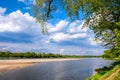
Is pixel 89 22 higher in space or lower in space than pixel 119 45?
higher

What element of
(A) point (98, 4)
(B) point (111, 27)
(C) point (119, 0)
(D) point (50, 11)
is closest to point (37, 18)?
(D) point (50, 11)

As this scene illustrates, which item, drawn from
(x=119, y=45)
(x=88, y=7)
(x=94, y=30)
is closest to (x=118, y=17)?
(x=94, y=30)

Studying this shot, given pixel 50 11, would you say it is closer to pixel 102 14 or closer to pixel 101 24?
pixel 102 14

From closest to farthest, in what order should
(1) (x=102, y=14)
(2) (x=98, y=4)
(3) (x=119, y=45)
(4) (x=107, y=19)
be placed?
(3) (x=119, y=45) → (2) (x=98, y=4) → (1) (x=102, y=14) → (4) (x=107, y=19)

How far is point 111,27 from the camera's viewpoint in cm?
3388

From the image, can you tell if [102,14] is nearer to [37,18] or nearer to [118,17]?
[118,17]

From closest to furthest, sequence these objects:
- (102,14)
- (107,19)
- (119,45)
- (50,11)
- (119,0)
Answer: (119,45) < (50,11) < (119,0) < (102,14) < (107,19)

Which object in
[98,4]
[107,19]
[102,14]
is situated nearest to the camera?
[98,4]

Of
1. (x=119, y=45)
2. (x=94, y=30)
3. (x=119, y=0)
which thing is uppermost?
(x=119, y=0)

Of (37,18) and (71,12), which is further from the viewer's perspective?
(37,18)

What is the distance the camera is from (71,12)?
24.5m

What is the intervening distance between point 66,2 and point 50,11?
284 centimetres

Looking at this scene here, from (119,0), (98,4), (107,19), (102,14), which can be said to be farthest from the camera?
(107,19)

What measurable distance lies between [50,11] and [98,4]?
4993mm
